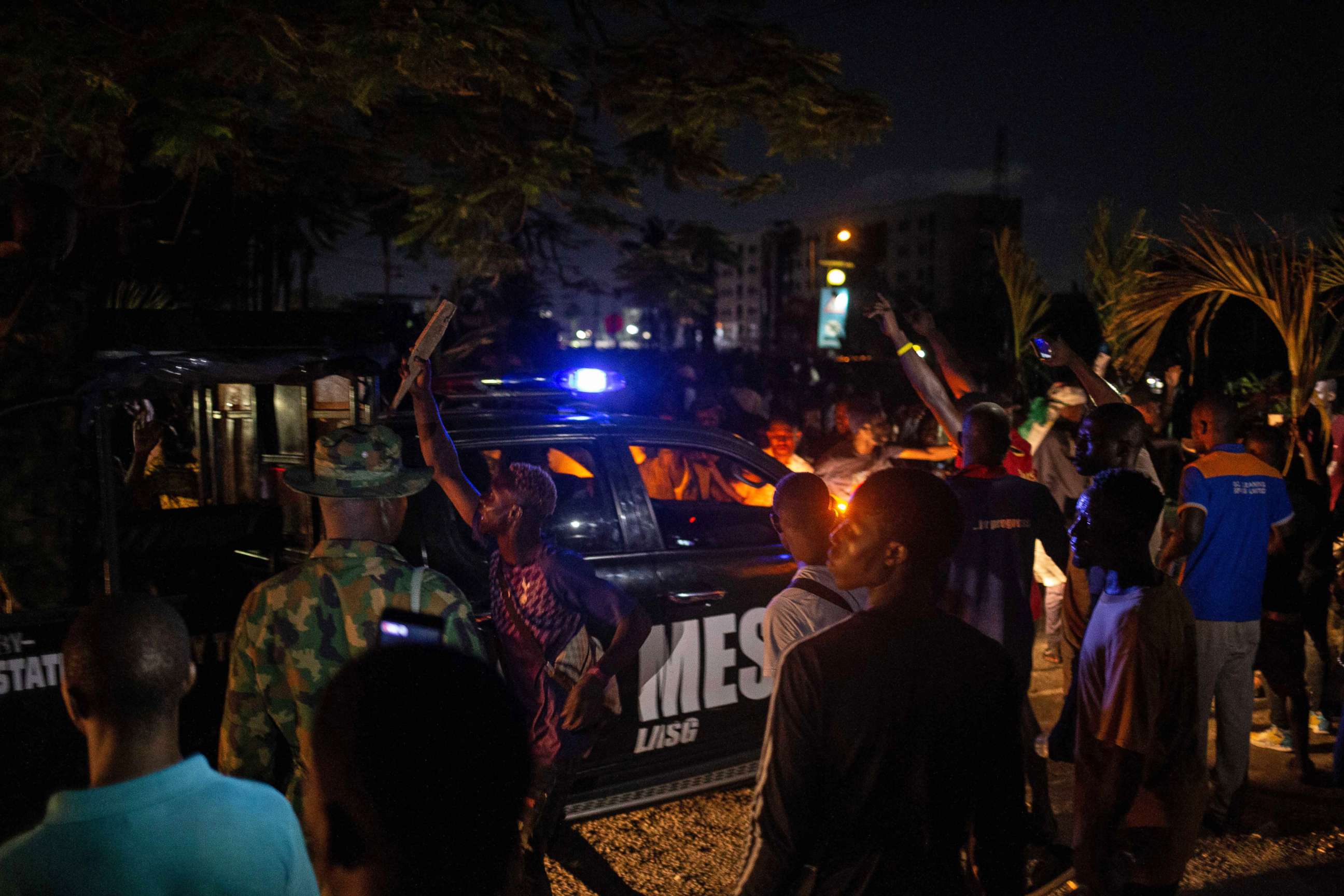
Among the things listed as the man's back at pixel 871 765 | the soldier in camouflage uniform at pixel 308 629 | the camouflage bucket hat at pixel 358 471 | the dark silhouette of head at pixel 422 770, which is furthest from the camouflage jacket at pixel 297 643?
the dark silhouette of head at pixel 422 770

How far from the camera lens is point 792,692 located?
1928 mm

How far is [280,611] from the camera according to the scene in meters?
2.46

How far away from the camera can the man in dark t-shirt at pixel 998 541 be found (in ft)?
12.5

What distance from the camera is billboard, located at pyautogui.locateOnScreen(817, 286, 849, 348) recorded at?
1582 centimetres

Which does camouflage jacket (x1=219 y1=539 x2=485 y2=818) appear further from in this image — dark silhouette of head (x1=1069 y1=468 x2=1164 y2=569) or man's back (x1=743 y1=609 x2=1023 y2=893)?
dark silhouette of head (x1=1069 y1=468 x2=1164 y2=569)

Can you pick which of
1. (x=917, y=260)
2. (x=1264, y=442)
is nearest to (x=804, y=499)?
(x=1264, y=442)

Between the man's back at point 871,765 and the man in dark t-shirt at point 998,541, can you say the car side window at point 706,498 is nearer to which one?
the man in dark t-shirt at point 998,541

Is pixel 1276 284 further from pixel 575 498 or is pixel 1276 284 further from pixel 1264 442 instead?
pixel 575 498

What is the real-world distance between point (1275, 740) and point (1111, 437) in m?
2.95

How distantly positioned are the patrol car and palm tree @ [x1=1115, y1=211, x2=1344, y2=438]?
3775 millimetres

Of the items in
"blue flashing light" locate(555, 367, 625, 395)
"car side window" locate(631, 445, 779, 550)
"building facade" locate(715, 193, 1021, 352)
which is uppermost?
"building facade" locate(715, 193, 1021, 352)

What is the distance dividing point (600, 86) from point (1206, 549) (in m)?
7.65

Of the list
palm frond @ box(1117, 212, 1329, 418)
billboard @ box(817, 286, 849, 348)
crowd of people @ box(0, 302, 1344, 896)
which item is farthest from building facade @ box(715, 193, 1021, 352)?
crowd of people @ box(0, 302, 1344, 896)

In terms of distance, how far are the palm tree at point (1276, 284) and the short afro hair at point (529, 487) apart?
495 cm
